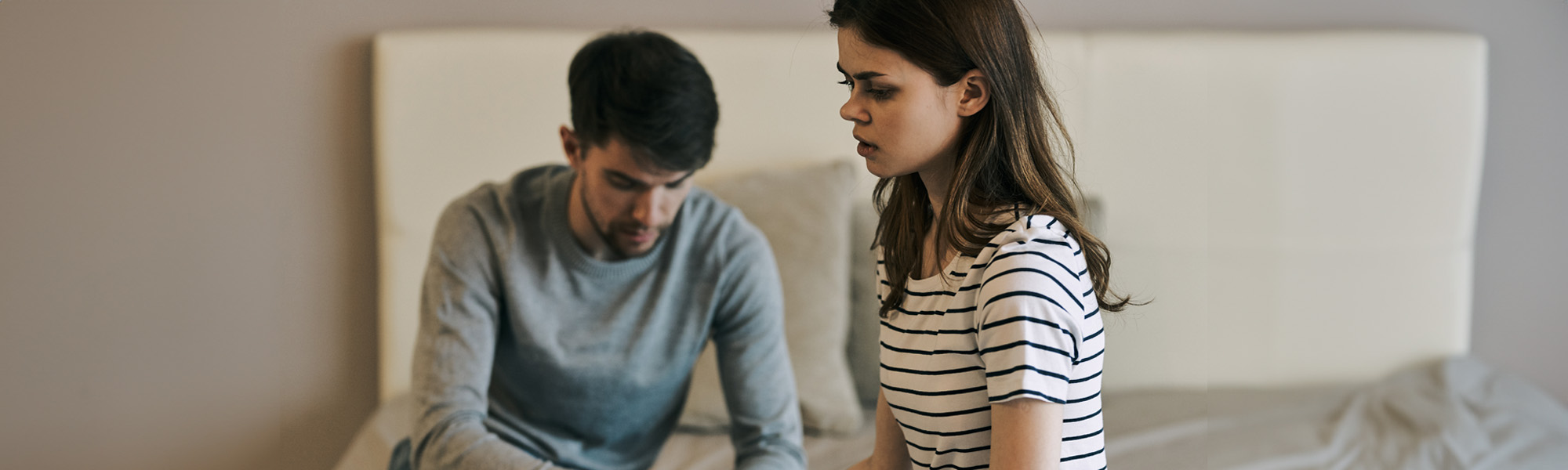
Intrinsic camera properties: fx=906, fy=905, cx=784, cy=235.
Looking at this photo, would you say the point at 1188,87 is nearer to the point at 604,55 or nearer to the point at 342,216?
the point at 604,55

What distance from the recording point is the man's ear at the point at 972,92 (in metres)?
0.71

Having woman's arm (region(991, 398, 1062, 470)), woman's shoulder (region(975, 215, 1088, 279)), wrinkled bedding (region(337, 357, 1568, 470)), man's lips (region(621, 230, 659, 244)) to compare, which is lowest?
wrinkled bedding (region(337, 357, 1568, 470))

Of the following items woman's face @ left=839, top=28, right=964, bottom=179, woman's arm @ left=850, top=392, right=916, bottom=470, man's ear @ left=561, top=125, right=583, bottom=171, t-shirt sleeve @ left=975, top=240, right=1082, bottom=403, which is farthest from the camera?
man's ear @ left=561, top=125, right=583, bottom=171

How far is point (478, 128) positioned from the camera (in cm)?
164

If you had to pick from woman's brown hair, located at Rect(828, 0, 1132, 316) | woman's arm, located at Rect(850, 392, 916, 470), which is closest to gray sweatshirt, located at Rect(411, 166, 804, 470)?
woman's arm, located at Rect(850, 392, 916, 470)

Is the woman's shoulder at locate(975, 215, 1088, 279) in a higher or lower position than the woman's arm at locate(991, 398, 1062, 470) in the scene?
higher

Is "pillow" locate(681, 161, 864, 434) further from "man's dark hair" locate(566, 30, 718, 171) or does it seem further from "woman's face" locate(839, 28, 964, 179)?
"woman's face" locate(839, 28, 964, 179)

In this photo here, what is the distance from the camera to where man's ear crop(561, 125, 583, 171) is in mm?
1606

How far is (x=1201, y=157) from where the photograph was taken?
1.74 meters

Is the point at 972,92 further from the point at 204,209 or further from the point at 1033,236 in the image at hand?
the point at 204,209

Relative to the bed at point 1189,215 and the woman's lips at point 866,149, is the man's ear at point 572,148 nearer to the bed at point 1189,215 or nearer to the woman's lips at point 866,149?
the bed at point 1189,215

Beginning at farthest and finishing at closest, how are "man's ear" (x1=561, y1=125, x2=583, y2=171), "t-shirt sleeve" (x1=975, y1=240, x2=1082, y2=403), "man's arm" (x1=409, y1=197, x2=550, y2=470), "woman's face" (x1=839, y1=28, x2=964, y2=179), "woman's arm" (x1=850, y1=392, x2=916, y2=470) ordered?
1. "man's ear" (x1=561, y1=125, x2=583, y2=171)
2. "man's arm" (x1=409, y1=197, x2=550, y2=470)
3. "woman's arm" (x1=850, y1=392, x2=916, y2=470)
4. "woman's face" (x1=839, y1=28, x2=964, y2=179)
5. "t-shirt sleeve" (x1=975, y1=240, x2=1082, y2=403)

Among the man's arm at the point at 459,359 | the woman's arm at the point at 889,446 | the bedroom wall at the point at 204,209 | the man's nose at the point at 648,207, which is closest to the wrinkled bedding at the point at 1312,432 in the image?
the man's arm at the point at 459,359

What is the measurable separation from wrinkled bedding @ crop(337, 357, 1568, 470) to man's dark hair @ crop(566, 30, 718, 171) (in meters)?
0.52
